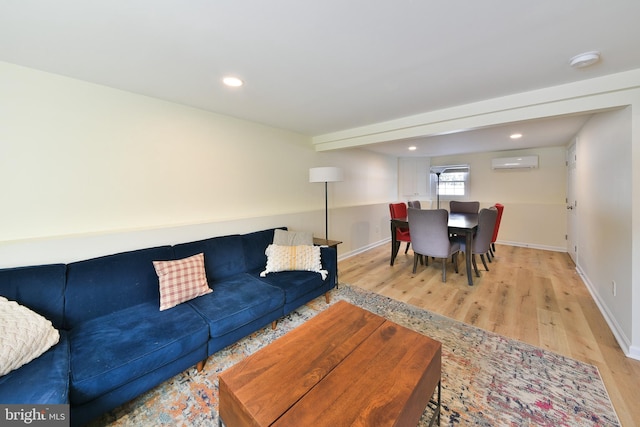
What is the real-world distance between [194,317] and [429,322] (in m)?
2.07

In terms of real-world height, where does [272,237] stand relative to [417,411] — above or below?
above

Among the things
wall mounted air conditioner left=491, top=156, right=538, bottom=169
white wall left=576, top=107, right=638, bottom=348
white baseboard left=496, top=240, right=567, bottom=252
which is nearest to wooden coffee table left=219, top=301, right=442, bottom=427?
white wall left=576, top=107, right=638, bottom=348

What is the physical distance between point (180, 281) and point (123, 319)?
0.42 m

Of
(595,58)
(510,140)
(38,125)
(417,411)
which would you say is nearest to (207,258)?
(38,125)

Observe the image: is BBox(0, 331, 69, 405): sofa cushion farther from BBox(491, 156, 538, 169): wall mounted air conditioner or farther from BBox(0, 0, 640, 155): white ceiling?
BBox(491, 156, 538, 169): wall mounted air conditioner

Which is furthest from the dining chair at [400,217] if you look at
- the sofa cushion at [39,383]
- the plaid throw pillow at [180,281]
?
the sofa cushion at [39,383]

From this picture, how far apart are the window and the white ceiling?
13.3ft

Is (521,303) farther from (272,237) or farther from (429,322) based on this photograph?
(272,237)

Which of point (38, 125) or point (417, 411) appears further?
point (38, 125)

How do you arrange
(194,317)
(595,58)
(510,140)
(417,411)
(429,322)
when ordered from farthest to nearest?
1. (510,140)
2. (429,322)
3. (194,317)
4. (595,58)
5. (417,411)

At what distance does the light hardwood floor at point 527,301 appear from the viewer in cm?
176

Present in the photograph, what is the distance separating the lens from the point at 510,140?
168 inches

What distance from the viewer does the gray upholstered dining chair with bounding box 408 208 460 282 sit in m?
3.25

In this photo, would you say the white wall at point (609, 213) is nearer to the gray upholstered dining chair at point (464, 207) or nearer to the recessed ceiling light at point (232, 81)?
the gray upholstered dining chair at point (464, 207)
